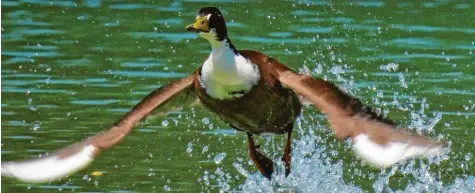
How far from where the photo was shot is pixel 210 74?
29.6 feet

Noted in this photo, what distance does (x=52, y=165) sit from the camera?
907 cm

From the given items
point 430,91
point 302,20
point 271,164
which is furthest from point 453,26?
point 271,164

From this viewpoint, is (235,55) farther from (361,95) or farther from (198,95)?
(361,95)

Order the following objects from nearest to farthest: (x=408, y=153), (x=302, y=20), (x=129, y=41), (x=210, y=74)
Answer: (x=408, y=153), (x=210, y=74), (x=129, y=41), (x=302, y=20)

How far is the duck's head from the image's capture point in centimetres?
880

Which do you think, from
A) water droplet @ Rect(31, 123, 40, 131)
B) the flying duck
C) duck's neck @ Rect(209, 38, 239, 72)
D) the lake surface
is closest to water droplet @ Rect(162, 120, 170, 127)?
the lake surface

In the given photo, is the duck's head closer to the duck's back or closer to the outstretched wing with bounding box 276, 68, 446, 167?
the duck's back

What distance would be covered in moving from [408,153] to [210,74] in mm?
1673

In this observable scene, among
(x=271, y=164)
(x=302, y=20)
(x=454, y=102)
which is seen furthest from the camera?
(x=302, y=20)

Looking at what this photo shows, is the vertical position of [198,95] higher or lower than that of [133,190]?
higher

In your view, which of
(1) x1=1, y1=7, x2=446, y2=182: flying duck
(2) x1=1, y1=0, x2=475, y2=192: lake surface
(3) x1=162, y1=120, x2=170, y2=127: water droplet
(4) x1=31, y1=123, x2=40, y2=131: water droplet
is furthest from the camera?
(3) x1=162, y1=120, x2=170, y2=127: water droplet

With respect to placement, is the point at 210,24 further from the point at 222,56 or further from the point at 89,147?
the point at 89,147

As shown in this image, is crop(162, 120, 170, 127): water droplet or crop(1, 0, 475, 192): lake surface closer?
crop(1, 0, 475, 192): lake surface

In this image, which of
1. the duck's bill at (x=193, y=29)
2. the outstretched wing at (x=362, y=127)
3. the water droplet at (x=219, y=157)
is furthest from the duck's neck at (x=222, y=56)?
the water droplet at (x=219, y=157)
